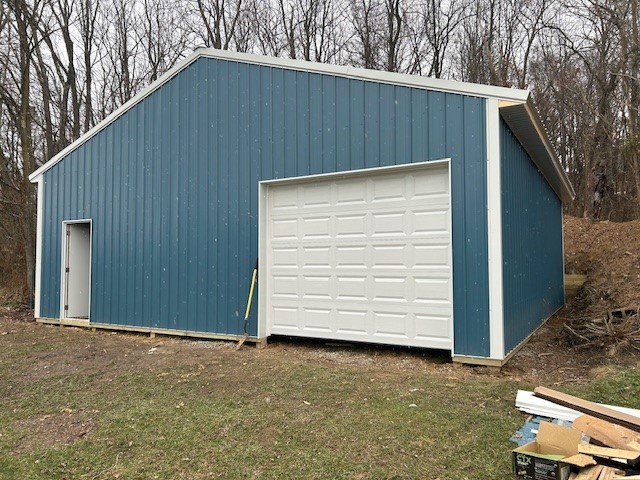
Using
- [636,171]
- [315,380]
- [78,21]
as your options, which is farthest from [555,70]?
[78,21]

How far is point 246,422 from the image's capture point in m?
3.77

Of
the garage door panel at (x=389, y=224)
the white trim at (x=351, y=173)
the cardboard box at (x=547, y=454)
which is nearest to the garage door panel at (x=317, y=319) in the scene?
the garage door panel at (x=389, y=224)

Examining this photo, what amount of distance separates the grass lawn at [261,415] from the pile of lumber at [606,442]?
0.46 metres

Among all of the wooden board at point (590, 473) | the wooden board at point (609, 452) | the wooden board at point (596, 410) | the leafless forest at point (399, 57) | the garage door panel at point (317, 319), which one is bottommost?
the wooden board at point (590, 473)

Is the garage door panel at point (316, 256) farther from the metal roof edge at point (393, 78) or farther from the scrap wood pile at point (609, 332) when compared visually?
the scrap wood pile at point (609, 332)

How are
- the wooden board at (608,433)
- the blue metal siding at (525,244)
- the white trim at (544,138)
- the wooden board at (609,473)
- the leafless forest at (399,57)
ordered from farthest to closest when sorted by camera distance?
the leafless forest at (399,57)
the blue metal siding at (525,244)
the white trim at (544,138)
the wooden board at (608,433)
the wooden board at (609,473)

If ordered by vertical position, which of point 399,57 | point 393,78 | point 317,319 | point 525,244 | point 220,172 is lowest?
point 317,319

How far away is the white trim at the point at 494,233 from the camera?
16.9 feet

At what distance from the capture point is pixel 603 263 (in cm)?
Answer: 1124

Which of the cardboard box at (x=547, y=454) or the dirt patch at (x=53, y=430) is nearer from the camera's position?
the cardboard box at (x=547, y=454)

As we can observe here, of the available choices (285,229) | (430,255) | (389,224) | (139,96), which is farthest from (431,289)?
(139,96)

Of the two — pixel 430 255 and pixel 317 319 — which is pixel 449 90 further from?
pixel 317 319

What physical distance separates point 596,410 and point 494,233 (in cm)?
226

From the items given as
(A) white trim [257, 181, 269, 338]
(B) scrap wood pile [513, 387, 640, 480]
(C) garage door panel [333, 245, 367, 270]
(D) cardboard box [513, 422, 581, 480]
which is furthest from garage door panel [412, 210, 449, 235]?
(D) cardboard box [513, 422, 581, 480]
